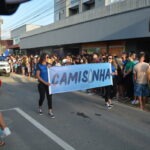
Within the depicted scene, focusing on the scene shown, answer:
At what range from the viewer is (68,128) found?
217 inches

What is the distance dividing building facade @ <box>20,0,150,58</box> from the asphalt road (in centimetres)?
586

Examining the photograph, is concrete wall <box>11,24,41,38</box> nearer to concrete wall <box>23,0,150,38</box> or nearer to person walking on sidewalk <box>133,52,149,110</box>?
concrete wall <box>23,0,150,38</box>

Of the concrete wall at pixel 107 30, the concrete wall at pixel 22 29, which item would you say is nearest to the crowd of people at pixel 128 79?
the concrete wall at pixel 107 30

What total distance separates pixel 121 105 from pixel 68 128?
10.7 feet

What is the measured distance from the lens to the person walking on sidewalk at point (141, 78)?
24.8ft

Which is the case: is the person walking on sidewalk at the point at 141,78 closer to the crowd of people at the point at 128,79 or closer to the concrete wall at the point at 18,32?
the crowd of people at the point at 128,79

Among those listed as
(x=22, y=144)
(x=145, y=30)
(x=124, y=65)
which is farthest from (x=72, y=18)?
(x=22, y=144)

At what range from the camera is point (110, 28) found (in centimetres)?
1424

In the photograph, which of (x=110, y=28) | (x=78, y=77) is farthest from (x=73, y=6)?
(x=78, y=77)

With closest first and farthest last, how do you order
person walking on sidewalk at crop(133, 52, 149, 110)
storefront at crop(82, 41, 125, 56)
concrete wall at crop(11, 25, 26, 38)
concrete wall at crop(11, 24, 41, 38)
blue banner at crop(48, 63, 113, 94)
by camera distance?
blue banner at crop(48, 63, 113, 94) → person walking on sidewalk at crop(133, 52, 149, 110) → storefront at crop(82, 41, 125, 56) → concrete wall at crop(11, 24, 41, 38) → concrete wall at crop(11, 25, 26, 38)

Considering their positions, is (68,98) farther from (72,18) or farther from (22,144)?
(72,18)

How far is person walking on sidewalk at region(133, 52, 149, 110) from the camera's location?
755cm

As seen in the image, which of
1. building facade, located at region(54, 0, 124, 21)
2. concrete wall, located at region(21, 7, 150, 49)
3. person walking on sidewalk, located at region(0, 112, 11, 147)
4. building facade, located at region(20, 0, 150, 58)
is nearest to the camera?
person walking on sidewalk, located at region(0, 112, 11, 147)

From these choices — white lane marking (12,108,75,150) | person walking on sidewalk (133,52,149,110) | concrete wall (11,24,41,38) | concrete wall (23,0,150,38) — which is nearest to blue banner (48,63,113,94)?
person walking on sidewalk (133,52,149,110)
